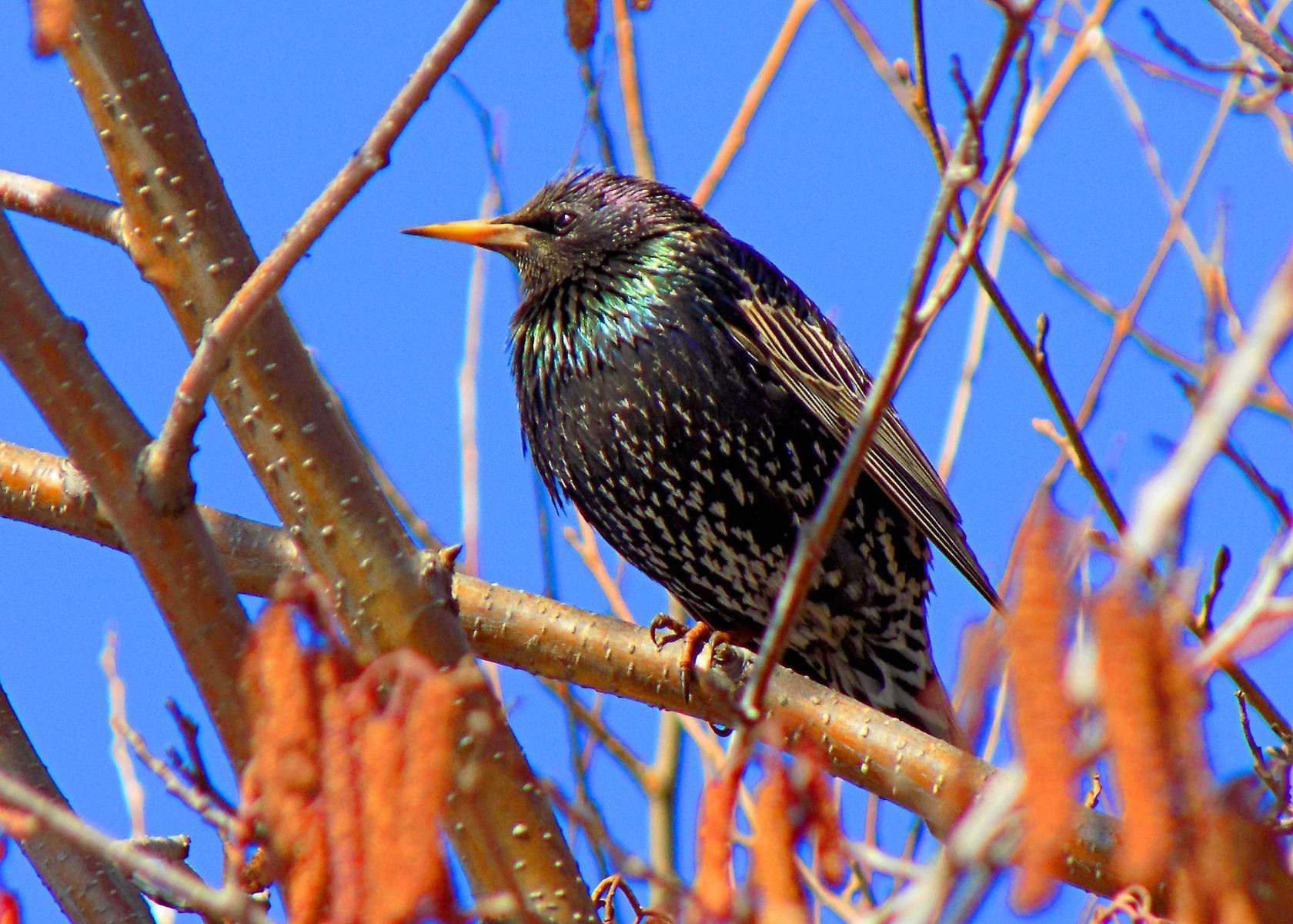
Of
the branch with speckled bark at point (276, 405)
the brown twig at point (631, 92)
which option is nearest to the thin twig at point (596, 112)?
the brown twig at point (631, 92)

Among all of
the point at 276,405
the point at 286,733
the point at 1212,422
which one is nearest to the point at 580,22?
the point at 276,405

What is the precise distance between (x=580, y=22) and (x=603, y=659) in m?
1.65

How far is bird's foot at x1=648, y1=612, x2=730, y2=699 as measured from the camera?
327 cm

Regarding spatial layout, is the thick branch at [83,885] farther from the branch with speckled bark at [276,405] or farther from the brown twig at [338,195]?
the brown twig at [338,195]

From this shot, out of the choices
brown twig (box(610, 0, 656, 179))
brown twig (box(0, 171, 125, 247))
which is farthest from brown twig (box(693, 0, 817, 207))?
brown twig (box(0, 171, 125, 247))

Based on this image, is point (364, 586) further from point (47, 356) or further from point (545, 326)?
point (545, 326)

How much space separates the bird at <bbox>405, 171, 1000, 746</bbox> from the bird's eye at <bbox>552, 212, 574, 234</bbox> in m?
0.06

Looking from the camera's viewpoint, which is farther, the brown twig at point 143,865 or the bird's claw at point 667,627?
the bird's claw at point 667,627

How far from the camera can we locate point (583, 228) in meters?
4.53

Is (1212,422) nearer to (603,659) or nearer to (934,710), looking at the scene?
(603,659)

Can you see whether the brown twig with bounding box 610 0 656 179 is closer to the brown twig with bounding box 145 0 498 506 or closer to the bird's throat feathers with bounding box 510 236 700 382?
the bird's throat feathers with bounding box 510 236 700 382

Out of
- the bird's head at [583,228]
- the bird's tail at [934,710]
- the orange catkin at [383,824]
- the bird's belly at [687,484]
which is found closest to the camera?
the orange catkin at [383,824]

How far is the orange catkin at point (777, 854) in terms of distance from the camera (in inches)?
44.7

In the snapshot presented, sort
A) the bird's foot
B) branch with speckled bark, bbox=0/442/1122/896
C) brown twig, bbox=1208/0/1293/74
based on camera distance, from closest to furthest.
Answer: brown twig, bbox=1208/0/1293/74 → branch with speckled bark, bbox=0/442/1122/896 → the bird's foot
